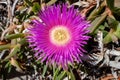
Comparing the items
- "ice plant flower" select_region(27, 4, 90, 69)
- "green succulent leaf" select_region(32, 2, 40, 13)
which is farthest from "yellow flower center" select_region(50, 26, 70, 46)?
"green succulent leaf" select_region(32, 2, 40, 13)

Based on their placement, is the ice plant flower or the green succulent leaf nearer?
the ice plant flower

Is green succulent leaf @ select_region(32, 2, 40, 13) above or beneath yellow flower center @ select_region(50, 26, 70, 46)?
above

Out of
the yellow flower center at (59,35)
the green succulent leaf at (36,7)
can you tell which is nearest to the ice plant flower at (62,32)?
the yellow flower center at (59,35)

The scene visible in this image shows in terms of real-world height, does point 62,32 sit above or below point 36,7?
below

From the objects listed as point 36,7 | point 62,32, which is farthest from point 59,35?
point 36,7

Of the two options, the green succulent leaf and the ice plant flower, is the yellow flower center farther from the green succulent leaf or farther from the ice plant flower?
the green succulent leaf

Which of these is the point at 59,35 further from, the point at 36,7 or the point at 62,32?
the point at 36,7

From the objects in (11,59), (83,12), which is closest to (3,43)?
(11,59)

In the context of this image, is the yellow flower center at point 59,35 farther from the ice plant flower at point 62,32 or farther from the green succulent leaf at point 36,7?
the green succulent leaf at point 36,7
